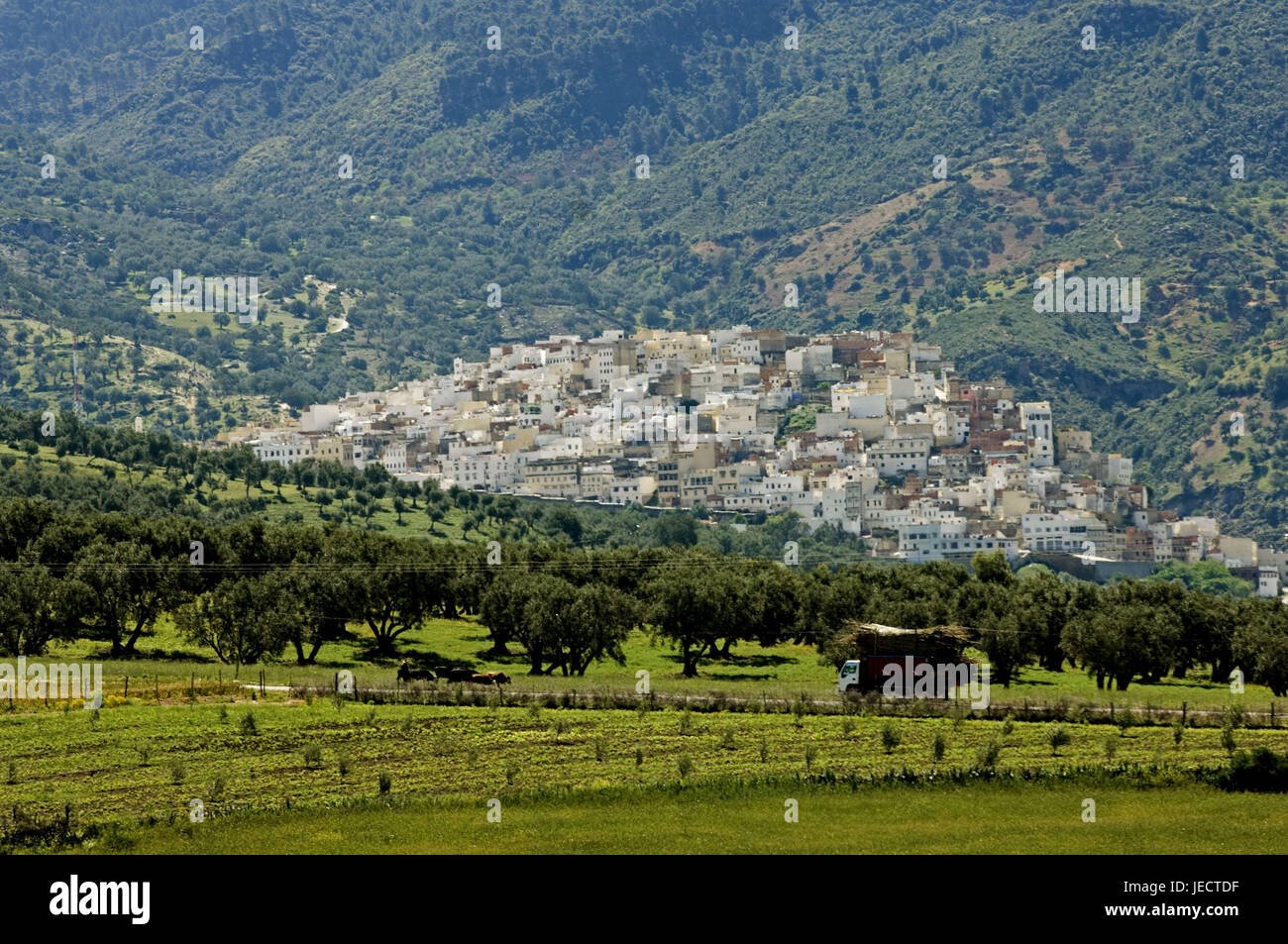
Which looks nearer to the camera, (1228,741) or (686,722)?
(1228,741)

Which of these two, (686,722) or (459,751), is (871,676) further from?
(459,751)

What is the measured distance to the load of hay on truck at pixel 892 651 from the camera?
54.2 m

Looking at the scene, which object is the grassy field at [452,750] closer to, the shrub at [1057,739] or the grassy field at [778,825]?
the shrub at [1057,739]

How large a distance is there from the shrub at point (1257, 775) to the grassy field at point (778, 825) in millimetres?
639

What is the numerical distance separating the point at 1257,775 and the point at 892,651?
21.3 m

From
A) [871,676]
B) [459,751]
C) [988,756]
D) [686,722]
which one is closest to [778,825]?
[988,756]

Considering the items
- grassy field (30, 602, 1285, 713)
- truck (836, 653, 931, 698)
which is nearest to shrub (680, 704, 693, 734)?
grassy field (30, 602, 1285, 713)

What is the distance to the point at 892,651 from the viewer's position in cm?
5709

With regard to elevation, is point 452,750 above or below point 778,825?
above

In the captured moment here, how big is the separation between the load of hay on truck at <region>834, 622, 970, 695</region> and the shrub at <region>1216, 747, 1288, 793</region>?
17.7 meters

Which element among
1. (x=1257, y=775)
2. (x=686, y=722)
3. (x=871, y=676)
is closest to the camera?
(x=1257, y=775)

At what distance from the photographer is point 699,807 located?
35.5 meters

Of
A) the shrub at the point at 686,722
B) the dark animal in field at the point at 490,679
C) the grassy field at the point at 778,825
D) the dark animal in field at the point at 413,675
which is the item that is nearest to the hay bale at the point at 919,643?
the shrub at the point at 686,722

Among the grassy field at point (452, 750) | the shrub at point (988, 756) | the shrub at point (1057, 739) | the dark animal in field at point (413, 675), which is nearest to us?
the grassy field at point (452, 750)
